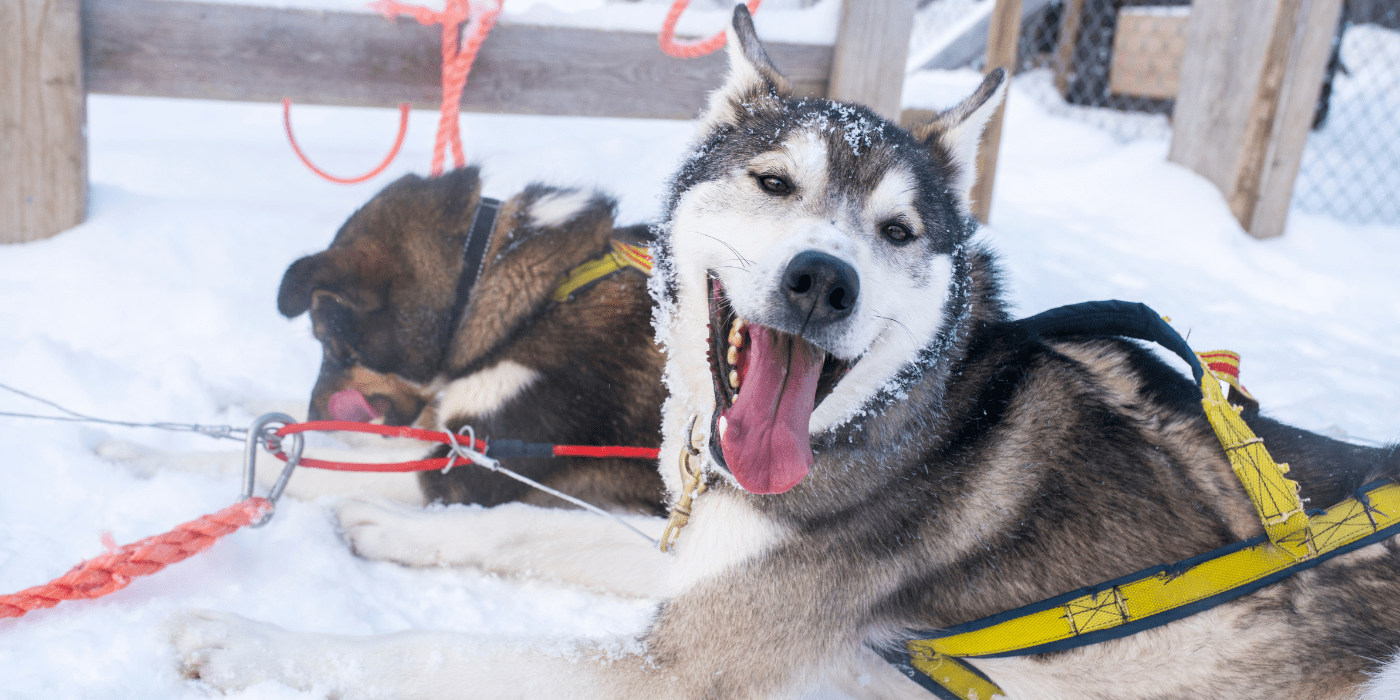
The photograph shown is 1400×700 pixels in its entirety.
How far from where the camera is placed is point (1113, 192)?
5605 mm

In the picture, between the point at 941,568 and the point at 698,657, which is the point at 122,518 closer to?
the point at 698,657

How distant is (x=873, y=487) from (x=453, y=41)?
110 inches

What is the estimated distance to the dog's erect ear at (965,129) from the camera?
1.68 m

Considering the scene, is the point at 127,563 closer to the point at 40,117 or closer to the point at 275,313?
the point at 275,313

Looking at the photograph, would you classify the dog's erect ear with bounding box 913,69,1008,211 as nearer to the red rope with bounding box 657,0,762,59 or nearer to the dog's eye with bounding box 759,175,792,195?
the dog's eye with bounding box 759,175,792,195

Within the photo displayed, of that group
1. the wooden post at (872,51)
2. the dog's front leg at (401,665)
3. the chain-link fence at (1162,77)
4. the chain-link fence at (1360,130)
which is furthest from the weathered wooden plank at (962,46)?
the dog's front leg at (401,665)

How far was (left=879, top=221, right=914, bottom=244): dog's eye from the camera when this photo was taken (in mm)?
1526

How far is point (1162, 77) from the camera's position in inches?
314

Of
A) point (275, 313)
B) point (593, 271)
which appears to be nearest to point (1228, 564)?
point (593, 271)

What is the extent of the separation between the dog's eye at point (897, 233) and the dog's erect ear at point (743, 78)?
0.41 m

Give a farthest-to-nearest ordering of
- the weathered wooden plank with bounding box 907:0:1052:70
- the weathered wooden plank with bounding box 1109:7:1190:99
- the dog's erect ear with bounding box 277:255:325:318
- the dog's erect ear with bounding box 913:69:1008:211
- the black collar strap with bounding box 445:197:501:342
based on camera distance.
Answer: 1. the weathered wooden plank with bounding box 1109:7:1190:99
2. the weathered wooden plank with bounding box 907:0:1052:70
3. the black collar strap with bounding box 445:197:501:342
4. the dog's erect ear with bounding box 277:255:325:318
5. the dog's erect ear with bounding box 913:69:1008:211

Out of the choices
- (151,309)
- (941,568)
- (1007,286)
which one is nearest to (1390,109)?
(1007,286)

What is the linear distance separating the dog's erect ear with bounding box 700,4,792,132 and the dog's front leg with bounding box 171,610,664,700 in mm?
1134

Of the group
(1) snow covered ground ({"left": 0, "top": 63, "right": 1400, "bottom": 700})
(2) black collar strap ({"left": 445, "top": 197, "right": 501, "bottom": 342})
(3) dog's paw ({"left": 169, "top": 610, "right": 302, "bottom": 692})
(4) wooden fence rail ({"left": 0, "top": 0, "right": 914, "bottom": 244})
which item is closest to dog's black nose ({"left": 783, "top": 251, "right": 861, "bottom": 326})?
(1) snow covered ground ({"left": 0, "top": 63, "right": 1400, "bottom": 700})
